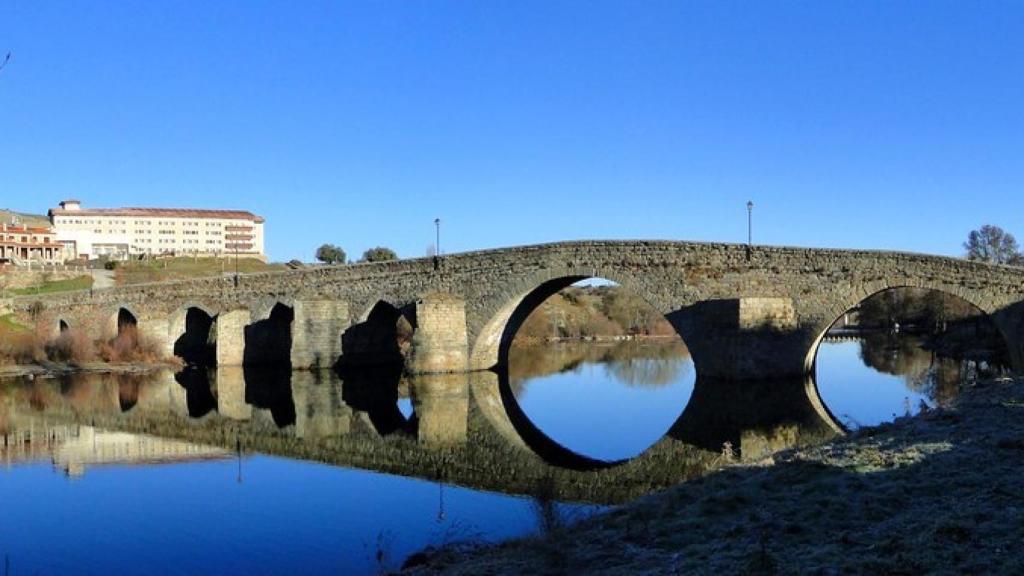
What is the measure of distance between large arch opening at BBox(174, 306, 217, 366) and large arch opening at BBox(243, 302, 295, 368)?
3.64 m

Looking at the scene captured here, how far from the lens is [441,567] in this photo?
9016mm

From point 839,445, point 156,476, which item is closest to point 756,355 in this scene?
point 839,445

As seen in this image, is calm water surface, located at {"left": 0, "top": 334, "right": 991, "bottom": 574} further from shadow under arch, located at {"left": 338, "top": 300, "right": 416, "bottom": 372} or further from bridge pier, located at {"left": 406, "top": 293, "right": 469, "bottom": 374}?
shadow under arch, located at {"left": 338, "top": 300, "right": 416, "bottom": 372}

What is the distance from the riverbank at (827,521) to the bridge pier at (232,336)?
105 feet

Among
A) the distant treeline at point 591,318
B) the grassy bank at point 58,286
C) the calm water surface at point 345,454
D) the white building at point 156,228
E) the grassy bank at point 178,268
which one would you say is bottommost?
the calm water surface at point 345,454

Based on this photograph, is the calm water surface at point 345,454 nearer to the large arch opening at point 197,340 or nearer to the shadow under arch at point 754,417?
the shadow under arch at point 754,417

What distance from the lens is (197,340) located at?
4656cm

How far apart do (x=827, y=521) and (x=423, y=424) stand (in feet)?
49.5

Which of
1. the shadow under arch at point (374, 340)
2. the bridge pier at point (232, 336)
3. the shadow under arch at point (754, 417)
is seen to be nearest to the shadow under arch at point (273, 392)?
the bridge pier at point (232, 336)

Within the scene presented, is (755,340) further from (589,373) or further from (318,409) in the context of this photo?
(318,409)

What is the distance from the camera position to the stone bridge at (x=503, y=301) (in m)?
25.9

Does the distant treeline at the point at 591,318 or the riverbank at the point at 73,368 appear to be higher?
the distant treeline at the point at 591,318

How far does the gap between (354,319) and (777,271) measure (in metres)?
18.4

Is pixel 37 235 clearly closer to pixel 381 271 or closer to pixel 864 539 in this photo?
pixel 381 271
